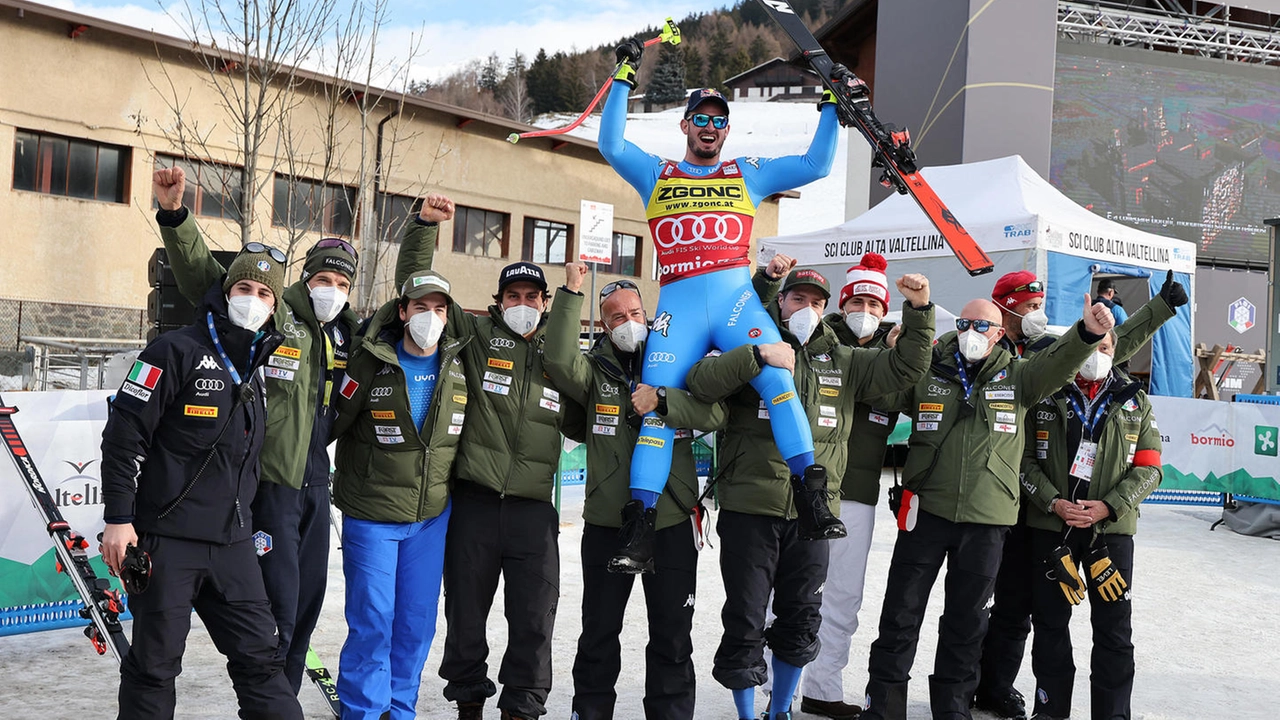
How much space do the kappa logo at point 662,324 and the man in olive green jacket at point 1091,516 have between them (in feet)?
6.37

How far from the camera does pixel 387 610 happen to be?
170 inches

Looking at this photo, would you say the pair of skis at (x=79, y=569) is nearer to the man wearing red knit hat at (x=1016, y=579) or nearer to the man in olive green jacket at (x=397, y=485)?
the man in olive green jacket at (x=397, y=485)

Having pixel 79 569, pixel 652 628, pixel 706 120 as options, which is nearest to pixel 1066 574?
pixel 652 628

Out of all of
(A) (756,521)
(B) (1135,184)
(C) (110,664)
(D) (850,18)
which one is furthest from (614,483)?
(D) (850,18)

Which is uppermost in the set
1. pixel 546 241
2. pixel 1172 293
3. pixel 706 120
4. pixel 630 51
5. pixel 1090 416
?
pixel 546 241

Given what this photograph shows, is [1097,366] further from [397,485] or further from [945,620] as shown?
[397,485]

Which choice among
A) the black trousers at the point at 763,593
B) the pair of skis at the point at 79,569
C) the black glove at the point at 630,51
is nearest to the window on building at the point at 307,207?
the black glove at the point at 630,51

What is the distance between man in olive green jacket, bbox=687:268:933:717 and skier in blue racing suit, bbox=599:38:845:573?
128mm

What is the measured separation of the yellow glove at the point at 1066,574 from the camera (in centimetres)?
473

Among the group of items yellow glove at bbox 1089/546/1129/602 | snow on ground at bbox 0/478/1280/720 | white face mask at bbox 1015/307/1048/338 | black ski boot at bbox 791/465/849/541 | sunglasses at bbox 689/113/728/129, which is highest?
sunglasses at bbox 689/113/728/129

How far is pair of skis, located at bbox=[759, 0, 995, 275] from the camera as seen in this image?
18.0ft

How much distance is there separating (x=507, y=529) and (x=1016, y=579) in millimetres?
2600

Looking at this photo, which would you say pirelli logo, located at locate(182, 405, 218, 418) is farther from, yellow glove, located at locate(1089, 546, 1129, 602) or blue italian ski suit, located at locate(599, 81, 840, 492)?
yellow glove, located at locate(1089, 546, 1129, 602)

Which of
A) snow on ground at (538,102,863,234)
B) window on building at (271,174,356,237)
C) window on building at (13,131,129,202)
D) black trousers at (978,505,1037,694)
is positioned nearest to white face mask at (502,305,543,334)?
black trousers at (978,505,1037,694)
